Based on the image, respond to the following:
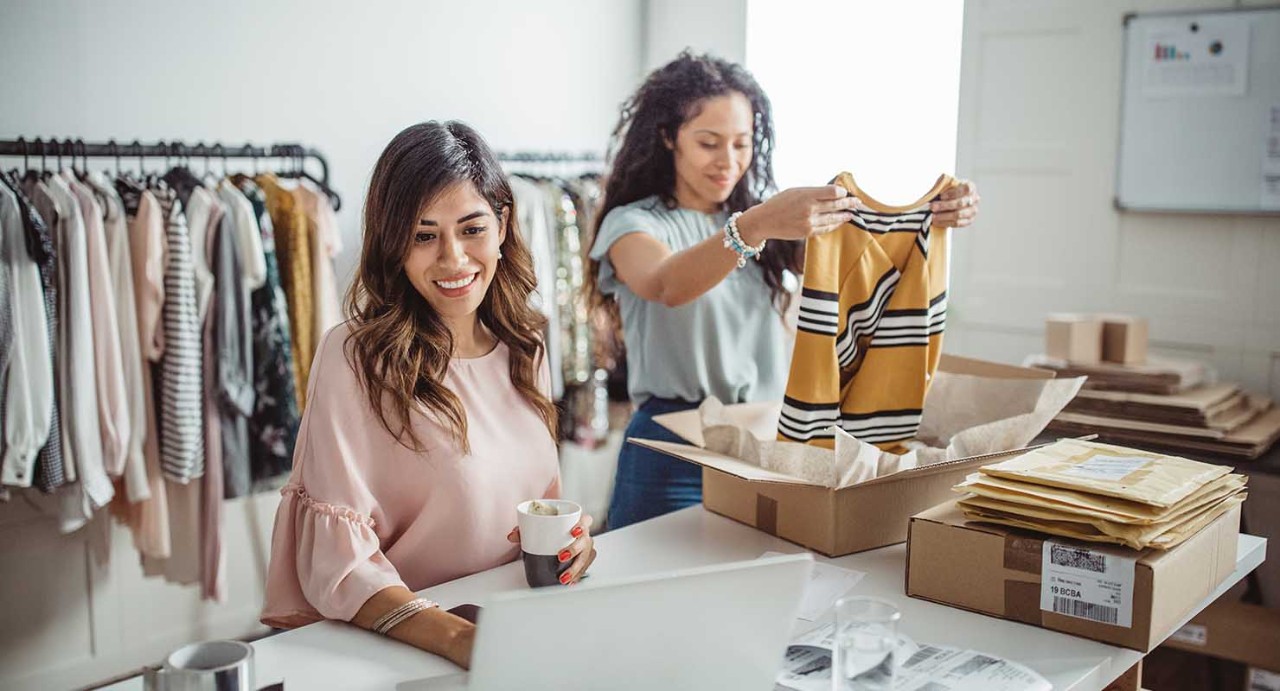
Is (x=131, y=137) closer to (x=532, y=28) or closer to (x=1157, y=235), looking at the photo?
(x=532, y=28)

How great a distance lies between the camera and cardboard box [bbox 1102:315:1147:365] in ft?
9.69

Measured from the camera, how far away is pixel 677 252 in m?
2.10

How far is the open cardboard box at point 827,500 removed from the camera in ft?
5.53

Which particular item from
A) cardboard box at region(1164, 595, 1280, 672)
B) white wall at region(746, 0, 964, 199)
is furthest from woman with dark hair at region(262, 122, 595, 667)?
white wall at region(746, 0, 964, 199)

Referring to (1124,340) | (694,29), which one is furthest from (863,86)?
(1124,340)

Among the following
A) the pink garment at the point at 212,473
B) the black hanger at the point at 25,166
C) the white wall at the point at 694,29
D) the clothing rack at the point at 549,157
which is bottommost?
the pink garment at the point at 212,473

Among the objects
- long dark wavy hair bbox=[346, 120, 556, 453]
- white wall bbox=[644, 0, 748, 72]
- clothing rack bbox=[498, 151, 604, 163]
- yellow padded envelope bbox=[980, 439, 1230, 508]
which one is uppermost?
white wall bbox=[644, 0, 748, 72]

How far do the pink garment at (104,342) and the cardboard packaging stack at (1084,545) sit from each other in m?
1.97

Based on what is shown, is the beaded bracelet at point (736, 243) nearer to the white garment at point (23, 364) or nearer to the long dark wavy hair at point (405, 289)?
the long dark wavy hair at point (405, 289)

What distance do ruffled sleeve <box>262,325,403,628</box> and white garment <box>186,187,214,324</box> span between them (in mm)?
1418

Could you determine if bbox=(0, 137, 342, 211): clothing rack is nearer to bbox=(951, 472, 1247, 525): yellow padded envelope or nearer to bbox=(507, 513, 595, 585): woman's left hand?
bbox=(507, 513, 595, 585): woman's left hand

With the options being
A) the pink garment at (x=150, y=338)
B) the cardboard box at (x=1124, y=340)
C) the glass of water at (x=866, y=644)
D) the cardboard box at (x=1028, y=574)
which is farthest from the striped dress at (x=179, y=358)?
the cardboard box at (x=1124, y=340)

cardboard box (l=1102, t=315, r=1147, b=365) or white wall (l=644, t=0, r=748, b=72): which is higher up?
white wall (l=644, t=0, r=748, b=72)

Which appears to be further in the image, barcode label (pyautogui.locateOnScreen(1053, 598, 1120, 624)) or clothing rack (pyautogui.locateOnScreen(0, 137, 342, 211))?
clothing rack (pyautogui.locateOnScreen(0, 137, 342, 211))
